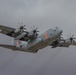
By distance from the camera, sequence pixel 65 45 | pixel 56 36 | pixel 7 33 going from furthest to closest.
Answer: pixel 65 45 < pixel 7 33 < pixel 56 36

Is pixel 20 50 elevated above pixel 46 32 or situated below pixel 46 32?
below

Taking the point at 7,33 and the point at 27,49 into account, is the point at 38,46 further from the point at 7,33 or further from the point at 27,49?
the point at 7,33

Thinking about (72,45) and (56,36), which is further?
(72,45)

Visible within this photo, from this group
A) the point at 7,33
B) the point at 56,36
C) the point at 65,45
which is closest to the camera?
the point at 56,36

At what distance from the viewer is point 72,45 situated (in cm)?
7425

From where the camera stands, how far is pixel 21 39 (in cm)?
6681

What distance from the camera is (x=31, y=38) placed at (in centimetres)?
6594

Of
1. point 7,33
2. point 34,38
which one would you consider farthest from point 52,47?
point 7,33

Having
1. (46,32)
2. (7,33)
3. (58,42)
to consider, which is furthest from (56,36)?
(7,33)

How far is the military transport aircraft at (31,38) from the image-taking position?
6278 cm

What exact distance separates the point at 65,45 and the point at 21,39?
Result: 1224 cm

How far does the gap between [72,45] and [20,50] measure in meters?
13.9

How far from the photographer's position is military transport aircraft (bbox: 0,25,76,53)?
62781mm

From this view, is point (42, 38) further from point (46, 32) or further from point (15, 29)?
point (15, 29)
